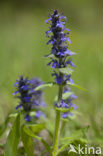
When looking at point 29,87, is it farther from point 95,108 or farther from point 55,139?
point 95,108

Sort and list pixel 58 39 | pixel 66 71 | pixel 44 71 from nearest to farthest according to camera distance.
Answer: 1. pixel 66 71
2. pixel 58 39
3. pixel 44 71

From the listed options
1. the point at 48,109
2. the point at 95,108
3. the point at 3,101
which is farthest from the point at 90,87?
the point at 3,101

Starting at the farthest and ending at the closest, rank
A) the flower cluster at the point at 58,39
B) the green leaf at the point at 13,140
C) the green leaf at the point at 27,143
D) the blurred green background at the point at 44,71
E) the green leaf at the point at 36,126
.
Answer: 1. the blurred green background at the point at 44,71
2. the green leaf at the point at 36,126
3. the green leaf at the point at 27,143
4. the flower cluster at the point at 58,39
5. the green leaf at the point at 13,140

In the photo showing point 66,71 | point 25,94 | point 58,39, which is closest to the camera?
point 66,71

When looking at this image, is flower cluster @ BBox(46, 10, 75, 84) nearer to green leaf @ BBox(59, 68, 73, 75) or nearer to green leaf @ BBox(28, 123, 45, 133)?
green leaf @ BBox(59, 68, 73, 75)

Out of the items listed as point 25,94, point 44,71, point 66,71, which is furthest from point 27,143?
point 44,71

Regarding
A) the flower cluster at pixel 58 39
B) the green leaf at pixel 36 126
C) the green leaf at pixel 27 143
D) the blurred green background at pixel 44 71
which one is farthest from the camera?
the blurred green background at pixel 44 71

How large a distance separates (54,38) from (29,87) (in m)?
0.69

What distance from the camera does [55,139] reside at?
2094 mm

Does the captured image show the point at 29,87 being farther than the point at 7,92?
No

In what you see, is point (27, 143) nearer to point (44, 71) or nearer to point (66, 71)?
point (66, 71)

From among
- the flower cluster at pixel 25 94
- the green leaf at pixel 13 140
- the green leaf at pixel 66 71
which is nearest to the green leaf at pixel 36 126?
the flower cluster at pixel 25 94

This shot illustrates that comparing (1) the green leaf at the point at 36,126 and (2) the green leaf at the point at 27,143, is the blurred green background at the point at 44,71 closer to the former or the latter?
(1) the green leaf at the point at 36,126

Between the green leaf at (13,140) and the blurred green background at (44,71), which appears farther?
the blurred green background at (44,71)
